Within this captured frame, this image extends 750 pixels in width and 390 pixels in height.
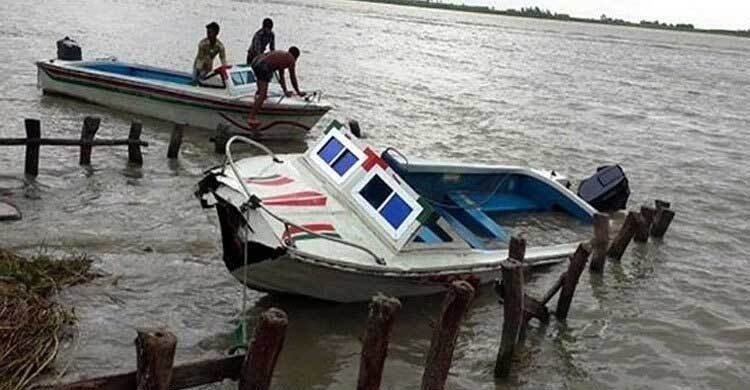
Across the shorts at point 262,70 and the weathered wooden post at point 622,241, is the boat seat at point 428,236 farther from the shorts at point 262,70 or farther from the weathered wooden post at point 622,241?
the shorts at point 262,70

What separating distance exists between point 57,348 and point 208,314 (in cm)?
195

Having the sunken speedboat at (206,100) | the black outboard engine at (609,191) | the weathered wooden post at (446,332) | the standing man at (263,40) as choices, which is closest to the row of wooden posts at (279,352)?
the weathered wooden post at (446,332)

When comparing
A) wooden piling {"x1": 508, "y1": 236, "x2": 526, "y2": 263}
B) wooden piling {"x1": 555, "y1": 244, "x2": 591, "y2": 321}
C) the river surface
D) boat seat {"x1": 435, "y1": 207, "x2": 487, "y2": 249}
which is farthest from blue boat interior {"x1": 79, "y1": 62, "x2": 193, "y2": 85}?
wooden piling {"x1": 508, "y1": 236, "x2": 526, "y2": 263}

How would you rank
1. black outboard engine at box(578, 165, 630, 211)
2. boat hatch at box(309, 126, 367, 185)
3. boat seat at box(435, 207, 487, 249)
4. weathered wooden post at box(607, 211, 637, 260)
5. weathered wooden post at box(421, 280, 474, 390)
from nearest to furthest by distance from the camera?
weathered wooden post at box(421, 280, 474, 390)
boat hatch at box(309, 126, 367, 185)
boat seat at box(435, 207, 487, 249)
weathered wooden post at box(607, 211, 637, 260)
black outboard engine at box(578, 165, 630, 211)

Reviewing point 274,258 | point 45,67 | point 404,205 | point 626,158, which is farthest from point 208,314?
point 626,158

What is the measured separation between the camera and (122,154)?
15.3 m

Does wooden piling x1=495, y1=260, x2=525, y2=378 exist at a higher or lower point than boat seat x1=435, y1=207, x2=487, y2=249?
higher

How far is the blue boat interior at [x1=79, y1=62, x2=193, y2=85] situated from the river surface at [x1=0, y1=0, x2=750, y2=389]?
1334mm

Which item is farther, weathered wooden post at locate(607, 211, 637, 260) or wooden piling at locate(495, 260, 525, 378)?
weathered wooden post at locate(607, 211, 637, 260)

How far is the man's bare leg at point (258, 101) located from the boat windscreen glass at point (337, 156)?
7234 mm

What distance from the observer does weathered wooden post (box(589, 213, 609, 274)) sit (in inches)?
427

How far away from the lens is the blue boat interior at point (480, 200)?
37.4ft

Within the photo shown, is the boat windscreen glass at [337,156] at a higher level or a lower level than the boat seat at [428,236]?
higher

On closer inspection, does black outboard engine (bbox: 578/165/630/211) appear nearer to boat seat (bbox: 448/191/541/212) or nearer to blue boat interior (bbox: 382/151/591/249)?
blue boat interior (bbox: 382/151/591/249)
